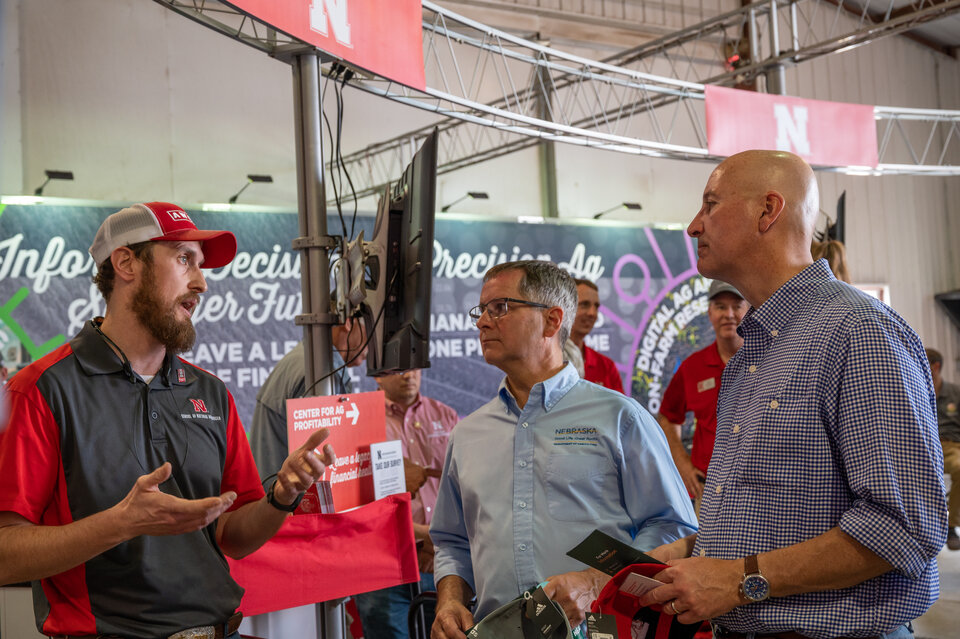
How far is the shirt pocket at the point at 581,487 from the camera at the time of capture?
2.09 metres

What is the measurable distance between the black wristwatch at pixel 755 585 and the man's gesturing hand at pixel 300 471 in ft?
3.01

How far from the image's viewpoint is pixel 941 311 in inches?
484

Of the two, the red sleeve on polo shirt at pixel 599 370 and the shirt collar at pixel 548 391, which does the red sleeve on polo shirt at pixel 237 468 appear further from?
the red sleeve on polo shirt at pixel 599 370

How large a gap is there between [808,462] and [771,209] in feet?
1.65

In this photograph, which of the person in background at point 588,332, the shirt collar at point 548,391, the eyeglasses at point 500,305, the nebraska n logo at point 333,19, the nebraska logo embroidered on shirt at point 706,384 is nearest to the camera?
the shirt collar at point 548,391

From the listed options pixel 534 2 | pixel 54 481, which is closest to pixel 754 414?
pixel 54 481

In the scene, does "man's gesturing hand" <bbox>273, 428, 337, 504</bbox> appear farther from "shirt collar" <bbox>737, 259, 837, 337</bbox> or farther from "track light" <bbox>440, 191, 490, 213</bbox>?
"track light" <bbox>440, 191, 490, 213</bbox>

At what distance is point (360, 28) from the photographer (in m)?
2.97

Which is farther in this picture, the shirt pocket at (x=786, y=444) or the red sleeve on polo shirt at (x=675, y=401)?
the red sleeve on polo shirt at (x=675, y=401)

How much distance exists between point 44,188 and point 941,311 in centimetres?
1165

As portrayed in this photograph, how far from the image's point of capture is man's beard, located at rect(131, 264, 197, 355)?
1.99 meters

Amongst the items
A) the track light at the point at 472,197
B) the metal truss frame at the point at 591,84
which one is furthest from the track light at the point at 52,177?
the track light at the point at 472,197

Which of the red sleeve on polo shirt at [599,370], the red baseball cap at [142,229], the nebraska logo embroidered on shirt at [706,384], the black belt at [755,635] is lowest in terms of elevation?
the black belt at [755,635]

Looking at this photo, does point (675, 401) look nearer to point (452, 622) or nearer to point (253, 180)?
point (452, 622)
